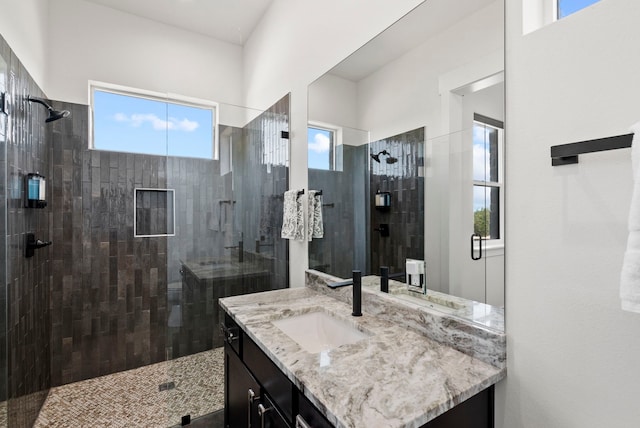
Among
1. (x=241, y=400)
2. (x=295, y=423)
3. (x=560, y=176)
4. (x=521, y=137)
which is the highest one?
(x=521, y=137)

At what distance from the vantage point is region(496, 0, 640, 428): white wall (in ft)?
2.50

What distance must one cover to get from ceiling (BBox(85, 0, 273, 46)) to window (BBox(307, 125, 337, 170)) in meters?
1.46

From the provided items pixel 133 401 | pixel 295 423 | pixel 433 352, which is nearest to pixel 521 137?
pixel 433 352

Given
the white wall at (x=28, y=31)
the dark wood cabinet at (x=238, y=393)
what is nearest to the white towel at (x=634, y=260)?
the dark wood cabinet at (x=238, y=393)

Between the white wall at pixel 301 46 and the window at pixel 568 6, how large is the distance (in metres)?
0.58

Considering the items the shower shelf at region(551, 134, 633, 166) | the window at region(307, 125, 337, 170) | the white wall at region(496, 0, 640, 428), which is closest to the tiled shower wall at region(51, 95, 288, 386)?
the window at region(307, 125, 337, 170)

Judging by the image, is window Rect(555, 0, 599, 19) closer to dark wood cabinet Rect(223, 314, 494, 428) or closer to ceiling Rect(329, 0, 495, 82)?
ceiling Rect(329, 0, 495, 82)

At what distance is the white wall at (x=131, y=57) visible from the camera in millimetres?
2580

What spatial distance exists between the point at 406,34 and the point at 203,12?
2.22m

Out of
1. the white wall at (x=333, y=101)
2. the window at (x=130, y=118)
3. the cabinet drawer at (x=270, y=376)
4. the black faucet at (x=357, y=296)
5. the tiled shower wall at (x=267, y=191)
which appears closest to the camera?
the cabinet drawer at (x=270, y=376)

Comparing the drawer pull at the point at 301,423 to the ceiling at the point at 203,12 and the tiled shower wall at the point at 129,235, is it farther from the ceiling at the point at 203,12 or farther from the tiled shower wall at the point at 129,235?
the ceiling at the point at 203,12

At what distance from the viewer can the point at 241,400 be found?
4.89 ft

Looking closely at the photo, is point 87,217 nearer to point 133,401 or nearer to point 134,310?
point 134,310

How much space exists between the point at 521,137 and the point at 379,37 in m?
0.93
